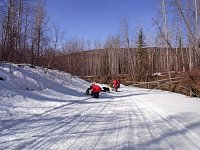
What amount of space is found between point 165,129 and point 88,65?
100 m

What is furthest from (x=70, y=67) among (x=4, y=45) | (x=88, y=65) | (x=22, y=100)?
(x=88, y=65)

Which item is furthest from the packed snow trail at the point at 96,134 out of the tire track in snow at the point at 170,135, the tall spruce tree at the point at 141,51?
the tall spruce tree at the point at 141,51

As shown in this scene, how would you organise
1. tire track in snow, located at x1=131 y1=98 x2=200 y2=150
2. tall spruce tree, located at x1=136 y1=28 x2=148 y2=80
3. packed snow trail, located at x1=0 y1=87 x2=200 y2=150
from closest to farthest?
packed snow trail, located at x1=0 y1=87 x2=200 y2=150, tire track in snow, located at x1=131 y1=98 x2=200 y2=150, tall spruce tree, located at x1=136 y1=28 x2=148 y2=80

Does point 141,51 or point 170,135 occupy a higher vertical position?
point 141,51

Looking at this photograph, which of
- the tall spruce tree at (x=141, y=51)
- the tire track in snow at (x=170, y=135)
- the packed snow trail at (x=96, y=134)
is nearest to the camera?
the packed snow trail at (x=96, y=134)

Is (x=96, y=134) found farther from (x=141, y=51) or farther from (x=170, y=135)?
(x=141, y=51)

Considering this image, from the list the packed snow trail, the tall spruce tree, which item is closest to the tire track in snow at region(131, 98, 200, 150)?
the packed snow trail

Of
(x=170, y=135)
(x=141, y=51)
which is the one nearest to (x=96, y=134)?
(x=170, y=135)

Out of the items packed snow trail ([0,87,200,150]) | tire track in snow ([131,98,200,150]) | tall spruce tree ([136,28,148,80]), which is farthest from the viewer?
tall spruce tree ([136,28,148,80])

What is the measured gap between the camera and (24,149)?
5.80m

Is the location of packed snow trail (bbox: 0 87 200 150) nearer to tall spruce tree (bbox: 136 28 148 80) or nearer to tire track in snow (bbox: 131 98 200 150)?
tire track in snow (bbox: 131 98 200 150)

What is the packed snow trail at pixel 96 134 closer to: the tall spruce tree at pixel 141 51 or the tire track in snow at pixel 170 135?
the tire track in snow at pixel 170 135

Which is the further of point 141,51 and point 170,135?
point 141,51

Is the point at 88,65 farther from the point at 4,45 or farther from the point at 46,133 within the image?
the point at 46,133
